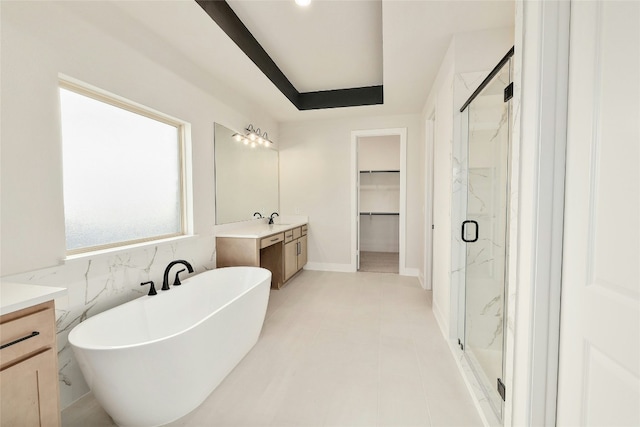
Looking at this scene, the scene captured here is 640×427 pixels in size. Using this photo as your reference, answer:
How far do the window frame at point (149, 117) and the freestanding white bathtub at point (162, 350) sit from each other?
17.1 inches

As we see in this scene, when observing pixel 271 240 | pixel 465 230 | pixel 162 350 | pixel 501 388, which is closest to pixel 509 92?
pixel 465 230

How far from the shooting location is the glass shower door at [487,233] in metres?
1.78

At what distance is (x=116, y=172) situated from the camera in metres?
2.07

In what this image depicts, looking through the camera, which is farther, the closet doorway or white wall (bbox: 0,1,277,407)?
the closet doorway

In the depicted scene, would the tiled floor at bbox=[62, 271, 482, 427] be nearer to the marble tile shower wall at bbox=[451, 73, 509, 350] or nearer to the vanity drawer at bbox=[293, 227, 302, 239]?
the marble tile shower wall at bbox=[451, 73, 509, 350]

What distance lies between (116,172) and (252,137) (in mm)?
1941

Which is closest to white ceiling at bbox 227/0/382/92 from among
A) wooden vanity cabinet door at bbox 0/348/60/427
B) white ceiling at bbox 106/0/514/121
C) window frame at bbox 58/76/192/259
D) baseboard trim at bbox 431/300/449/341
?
white ceiling at bbox 106/0/514/121

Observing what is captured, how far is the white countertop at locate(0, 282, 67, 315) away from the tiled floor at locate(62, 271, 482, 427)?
0.75 metres

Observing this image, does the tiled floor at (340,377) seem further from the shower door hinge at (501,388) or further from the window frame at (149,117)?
the window frame at (149,117)

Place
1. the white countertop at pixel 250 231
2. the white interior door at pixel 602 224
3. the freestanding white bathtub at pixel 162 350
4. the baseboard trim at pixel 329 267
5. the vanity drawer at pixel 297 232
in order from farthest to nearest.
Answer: the baseboard trim at pixel 329 267 < the vanity drawer at pixel 297 232 < the white countertop at pixel 250 231 < the freestanding white bathtub at pixel 162 350 < the white interior door at pixel 602 224

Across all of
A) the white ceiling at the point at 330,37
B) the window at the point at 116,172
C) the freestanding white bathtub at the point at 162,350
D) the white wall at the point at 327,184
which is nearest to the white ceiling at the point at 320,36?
the white ceiling at the point at 330,37

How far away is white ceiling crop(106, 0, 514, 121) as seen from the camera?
1.96 metres

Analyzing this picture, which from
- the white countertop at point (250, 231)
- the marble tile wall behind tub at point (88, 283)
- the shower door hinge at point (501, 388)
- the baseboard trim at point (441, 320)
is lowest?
the baseboard trim at point (441, 320)

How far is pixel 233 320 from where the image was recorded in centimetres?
191
